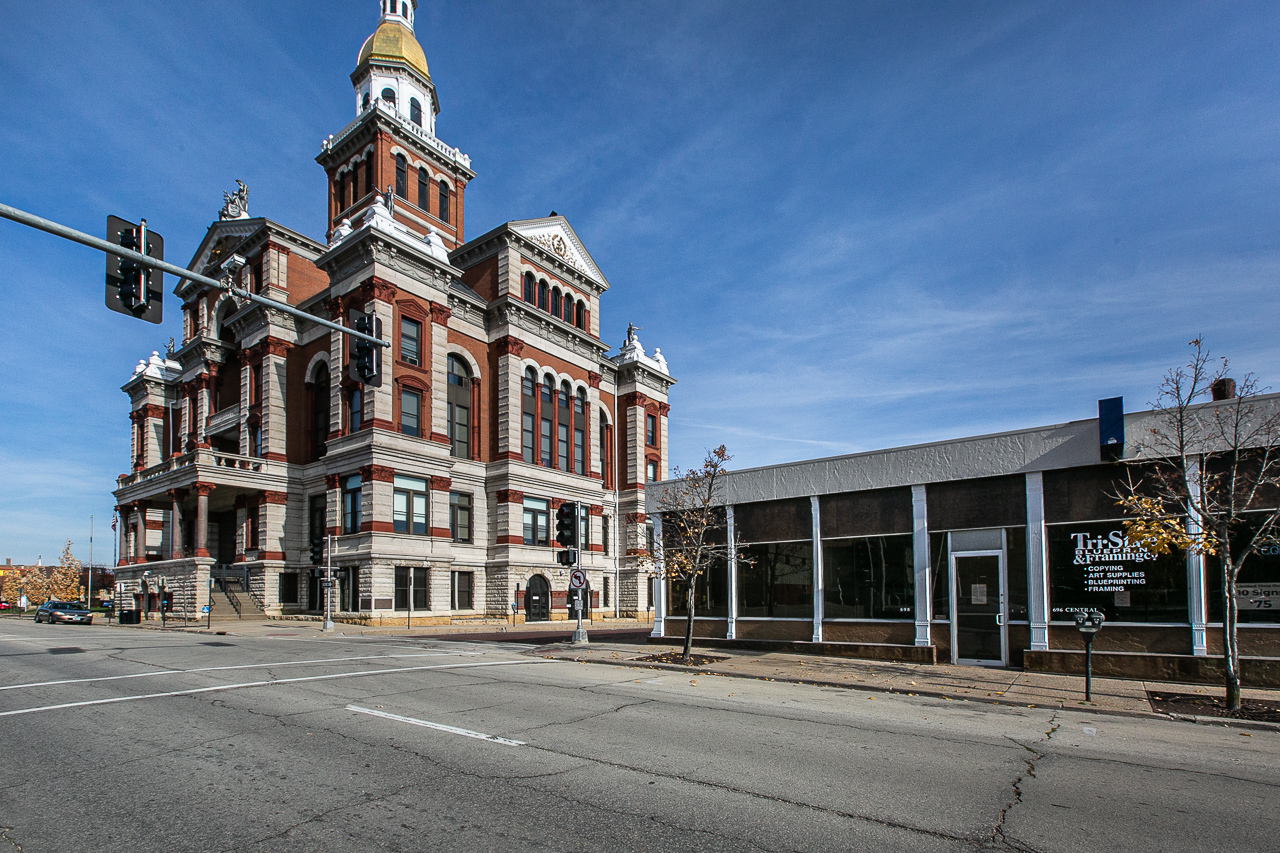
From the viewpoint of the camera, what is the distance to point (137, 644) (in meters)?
22.5

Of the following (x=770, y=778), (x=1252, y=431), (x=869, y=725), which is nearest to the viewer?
(x=770, y=778)

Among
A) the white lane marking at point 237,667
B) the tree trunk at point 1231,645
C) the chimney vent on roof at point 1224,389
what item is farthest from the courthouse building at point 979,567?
the white lane marking at point 237,667

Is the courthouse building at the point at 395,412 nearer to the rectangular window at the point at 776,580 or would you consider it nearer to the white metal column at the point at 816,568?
the rectangular window at the point at 776,580

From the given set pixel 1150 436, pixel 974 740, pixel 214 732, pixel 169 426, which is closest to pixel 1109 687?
pixel 1150 436

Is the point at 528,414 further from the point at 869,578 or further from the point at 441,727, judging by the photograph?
the point at 441,727

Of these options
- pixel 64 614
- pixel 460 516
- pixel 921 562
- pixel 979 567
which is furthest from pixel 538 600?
pixel 979 567

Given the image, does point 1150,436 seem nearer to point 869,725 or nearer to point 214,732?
point 869,725

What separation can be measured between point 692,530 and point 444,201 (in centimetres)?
4363

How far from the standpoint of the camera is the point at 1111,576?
558 inches

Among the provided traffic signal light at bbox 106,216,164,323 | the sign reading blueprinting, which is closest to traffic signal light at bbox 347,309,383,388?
traffic signal light at bbox 106,216,164,323

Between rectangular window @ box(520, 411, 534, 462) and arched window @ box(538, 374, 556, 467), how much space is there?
2.30ft

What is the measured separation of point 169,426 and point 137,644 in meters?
42.0

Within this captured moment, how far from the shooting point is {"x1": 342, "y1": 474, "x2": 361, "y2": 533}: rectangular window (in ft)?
128

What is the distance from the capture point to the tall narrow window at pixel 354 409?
3966 centimetres
